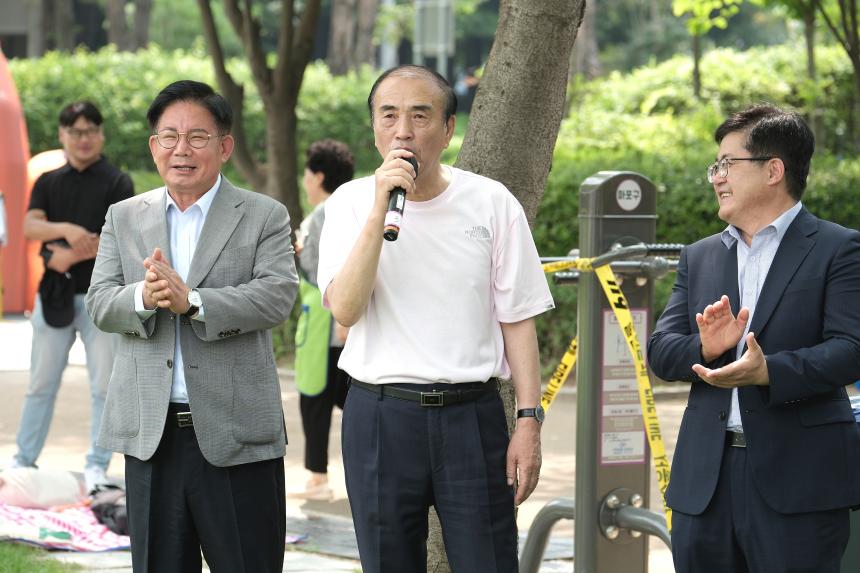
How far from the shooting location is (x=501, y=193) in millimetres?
3949

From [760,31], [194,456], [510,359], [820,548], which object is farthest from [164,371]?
[760,31]

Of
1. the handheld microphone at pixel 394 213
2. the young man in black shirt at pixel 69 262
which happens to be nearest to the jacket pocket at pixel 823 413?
the handheld microphone at pixel 394 213

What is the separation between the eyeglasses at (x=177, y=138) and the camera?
4215 millimetres

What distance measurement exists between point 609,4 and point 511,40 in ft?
182

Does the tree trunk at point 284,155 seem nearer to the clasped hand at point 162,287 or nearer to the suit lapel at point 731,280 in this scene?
the clasped hand at point 162,287

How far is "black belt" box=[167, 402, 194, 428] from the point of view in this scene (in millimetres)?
4152

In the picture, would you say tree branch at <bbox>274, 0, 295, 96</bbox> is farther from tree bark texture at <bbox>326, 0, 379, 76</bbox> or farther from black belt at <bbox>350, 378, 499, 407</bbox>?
tree bark texture at <bbox>326, 0, 379, 76</bbox>

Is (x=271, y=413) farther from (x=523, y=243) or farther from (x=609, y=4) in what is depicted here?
(x=609, y=4)

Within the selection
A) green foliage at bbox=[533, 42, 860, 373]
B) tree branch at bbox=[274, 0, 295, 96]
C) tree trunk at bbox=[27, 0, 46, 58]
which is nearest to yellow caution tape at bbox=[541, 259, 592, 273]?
green foliage at bbox=[533, 42, 860, 373]

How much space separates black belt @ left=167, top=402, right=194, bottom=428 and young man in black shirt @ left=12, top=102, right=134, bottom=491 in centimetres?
327

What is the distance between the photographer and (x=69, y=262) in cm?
732

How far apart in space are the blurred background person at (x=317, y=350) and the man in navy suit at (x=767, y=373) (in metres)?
3.87

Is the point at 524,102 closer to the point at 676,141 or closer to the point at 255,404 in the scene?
the point at 255,404

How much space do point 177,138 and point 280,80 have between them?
8500 mm
